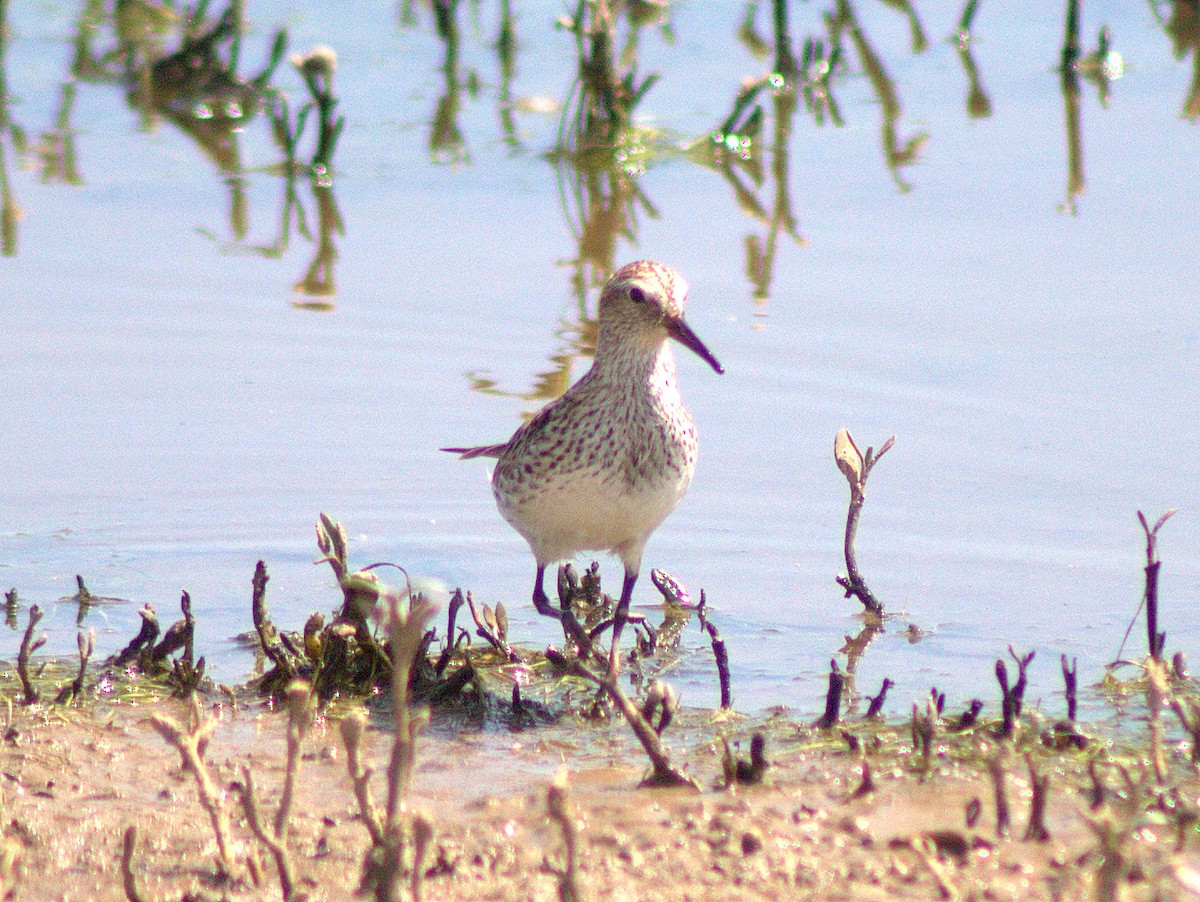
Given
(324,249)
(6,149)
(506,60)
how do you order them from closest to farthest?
(324,249) < (6,149) < (506,60)

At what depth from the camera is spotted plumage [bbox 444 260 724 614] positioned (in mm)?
5562

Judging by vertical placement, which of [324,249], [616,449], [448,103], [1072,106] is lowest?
[616,449]

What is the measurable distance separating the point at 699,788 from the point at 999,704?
1222 millimetres

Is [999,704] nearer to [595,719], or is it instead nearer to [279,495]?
[595,719]

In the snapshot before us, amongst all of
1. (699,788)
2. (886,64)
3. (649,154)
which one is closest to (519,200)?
(649,154)

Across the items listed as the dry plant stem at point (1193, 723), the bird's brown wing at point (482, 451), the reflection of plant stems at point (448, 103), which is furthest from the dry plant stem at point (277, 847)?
the reflection of plant stems at point (448, 103)

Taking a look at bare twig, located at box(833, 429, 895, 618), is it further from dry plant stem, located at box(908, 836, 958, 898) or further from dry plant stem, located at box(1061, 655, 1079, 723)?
dry plant stem, located at box(908, 836, 958, 898)

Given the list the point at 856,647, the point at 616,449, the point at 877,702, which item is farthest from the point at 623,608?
the point at 877,702

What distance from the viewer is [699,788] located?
423cm

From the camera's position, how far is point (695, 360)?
8109 millimetres

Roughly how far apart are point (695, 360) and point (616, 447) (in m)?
2.61

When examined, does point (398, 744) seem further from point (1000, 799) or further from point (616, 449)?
point (616, 449)

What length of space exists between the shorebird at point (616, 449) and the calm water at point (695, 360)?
1.39ft

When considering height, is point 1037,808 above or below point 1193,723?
below
